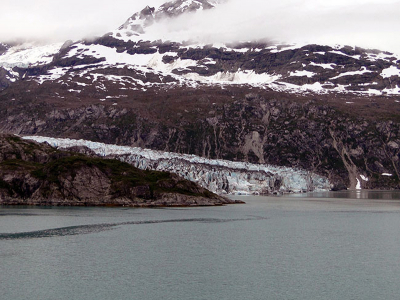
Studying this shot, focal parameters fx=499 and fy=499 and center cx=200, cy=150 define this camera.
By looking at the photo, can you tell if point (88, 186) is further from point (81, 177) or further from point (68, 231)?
point (68, 231)

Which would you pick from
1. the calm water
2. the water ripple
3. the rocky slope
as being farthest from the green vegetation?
the water ripple

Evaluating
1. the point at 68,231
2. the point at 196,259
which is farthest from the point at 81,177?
the point at 196,259

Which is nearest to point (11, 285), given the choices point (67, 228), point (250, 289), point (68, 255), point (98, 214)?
point (68, 255)

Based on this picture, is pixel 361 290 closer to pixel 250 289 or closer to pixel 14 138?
pixel 250 289

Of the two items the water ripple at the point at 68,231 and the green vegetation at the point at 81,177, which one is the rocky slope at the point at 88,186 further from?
the water ripple at the point at 68,231

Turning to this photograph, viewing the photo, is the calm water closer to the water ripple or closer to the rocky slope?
the water ripple
